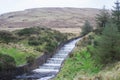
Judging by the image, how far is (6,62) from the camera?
55.4m

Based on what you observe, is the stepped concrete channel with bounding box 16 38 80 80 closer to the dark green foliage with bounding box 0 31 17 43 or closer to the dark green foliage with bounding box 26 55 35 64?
the dark green foliage with bounding box 26 55 35 64

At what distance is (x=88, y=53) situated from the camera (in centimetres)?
6194

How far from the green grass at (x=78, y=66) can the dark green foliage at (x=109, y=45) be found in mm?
2273

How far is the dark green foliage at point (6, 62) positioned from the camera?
53.6m

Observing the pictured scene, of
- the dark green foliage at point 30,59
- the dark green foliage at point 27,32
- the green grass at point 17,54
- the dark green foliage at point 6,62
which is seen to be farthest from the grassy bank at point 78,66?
the dark green foliage at point 27,32

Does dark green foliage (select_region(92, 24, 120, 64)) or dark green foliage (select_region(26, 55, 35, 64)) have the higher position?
dark green foliage (select_region(92, 24, 120, 64))

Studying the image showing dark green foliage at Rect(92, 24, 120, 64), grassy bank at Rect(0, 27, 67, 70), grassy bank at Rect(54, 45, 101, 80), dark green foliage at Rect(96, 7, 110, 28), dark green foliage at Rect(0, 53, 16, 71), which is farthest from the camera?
dark green foliage at Rect(96, 7, 110, 28)

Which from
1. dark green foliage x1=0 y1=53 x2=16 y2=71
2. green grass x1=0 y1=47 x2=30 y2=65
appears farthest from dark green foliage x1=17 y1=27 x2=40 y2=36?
dark green foliage x1=0 y1=53 x2=16 y2=71

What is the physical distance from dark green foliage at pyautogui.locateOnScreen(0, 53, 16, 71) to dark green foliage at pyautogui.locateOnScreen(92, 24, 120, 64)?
1523 cm

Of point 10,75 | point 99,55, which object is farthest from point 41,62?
point 99,55

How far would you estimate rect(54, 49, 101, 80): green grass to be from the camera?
48.8 metres

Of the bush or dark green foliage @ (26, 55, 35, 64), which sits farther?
the bush

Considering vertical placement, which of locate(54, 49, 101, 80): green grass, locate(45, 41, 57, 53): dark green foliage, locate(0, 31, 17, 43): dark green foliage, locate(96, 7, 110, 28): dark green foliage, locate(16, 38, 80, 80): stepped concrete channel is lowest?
locate(16, 38, 80, 80): stepped concrete channel

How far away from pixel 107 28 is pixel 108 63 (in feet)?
16.7
